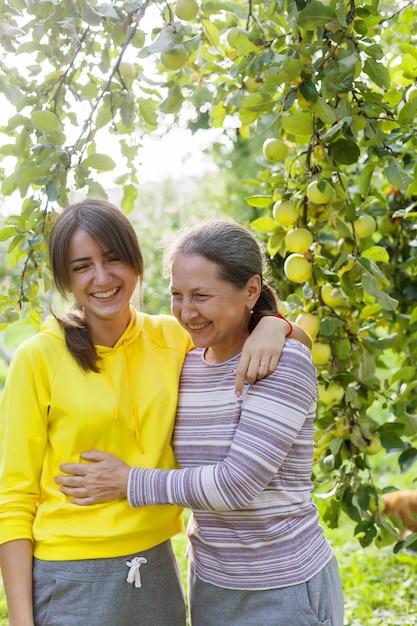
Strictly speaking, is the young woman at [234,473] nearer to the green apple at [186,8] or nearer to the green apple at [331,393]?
the green apple at [331,393]

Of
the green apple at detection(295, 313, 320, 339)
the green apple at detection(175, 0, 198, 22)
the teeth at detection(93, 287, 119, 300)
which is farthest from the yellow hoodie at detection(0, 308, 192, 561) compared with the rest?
the green apple at detection(175, 0, 198, 22)

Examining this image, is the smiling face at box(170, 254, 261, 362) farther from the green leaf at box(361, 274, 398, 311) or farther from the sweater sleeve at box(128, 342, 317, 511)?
the green leaf at box(361, 274, 398, 311)

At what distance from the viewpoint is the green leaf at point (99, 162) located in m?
1.75

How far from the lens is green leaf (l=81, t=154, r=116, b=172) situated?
69.0 inches

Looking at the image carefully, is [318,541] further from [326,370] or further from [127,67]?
[127,67]

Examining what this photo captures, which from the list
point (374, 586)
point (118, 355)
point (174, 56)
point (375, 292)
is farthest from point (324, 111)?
point (374, 586)

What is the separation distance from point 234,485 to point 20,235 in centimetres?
87

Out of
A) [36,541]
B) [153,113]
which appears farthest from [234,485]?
[153,113]

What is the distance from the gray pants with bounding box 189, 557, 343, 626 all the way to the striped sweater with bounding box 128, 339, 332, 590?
2cm

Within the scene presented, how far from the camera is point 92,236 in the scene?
1.56m

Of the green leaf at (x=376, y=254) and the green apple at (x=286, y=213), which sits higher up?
the green apple at (x=286, y=213)

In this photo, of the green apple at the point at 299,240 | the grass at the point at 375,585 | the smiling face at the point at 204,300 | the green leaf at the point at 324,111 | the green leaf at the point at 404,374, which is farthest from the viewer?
the grass at the point at 375,585

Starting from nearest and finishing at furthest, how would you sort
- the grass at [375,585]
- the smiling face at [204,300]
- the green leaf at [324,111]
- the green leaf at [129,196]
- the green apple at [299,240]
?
the smiling face at [204,300], the green leaf at [324,111], the green apple at [299,240], the green leaf at [129,196], the grass at [375,585]

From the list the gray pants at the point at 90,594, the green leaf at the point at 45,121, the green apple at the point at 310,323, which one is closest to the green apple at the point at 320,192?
the green apple at the point at 310,323
